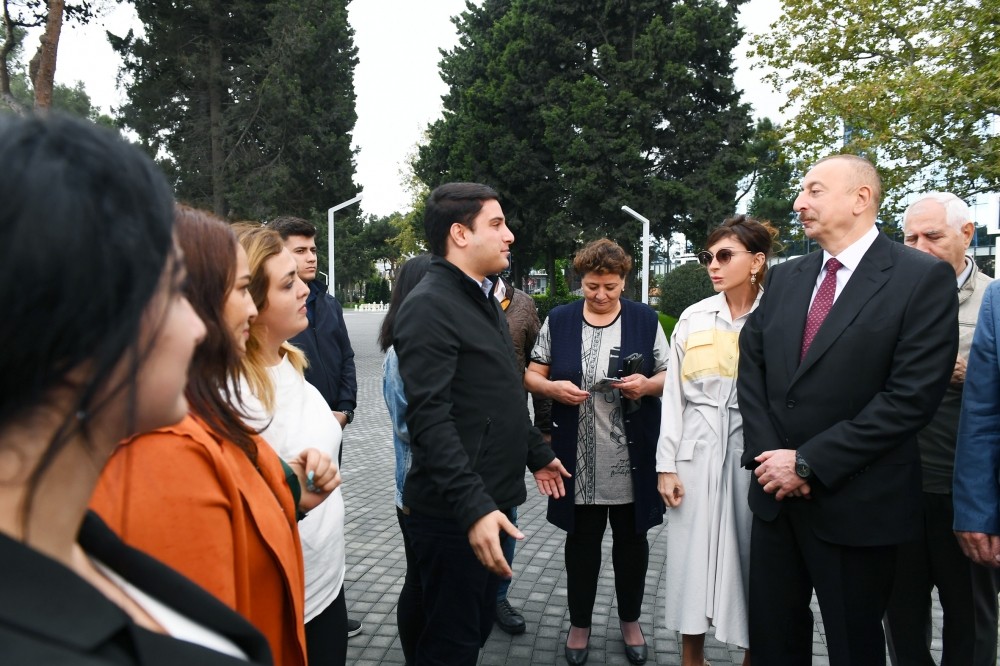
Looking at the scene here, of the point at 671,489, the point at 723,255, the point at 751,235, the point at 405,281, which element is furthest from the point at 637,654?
the point at 405,281

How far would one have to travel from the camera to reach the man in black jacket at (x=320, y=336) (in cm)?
465

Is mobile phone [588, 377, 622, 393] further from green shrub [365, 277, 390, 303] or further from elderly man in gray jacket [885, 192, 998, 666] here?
green shrub [365, 277, 390, 303]

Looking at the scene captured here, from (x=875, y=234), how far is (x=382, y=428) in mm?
8332

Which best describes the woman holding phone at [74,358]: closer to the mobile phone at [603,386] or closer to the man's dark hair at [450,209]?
the man's dark hair at [450,209]

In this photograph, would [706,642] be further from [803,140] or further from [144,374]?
[803,140]

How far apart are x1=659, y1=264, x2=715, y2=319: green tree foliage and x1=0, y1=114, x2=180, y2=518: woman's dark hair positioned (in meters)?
19.0

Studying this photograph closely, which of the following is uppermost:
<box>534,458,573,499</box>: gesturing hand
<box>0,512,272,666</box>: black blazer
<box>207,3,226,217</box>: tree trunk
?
<box>207,3,226,217</box>: tree trunk

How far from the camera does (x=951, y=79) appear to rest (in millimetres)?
14922

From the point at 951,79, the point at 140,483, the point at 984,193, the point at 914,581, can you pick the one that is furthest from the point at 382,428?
the point at 984,193

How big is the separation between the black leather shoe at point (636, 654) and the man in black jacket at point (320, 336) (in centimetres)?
223

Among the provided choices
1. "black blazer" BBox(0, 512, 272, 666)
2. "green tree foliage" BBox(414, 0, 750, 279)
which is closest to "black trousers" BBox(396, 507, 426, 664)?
"black blazer" BBox(0, 512, 272, 666)

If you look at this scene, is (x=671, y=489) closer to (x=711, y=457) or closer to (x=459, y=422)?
(x=711, y=457)

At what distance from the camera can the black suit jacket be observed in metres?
2.62

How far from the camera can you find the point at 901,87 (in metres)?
15.5
